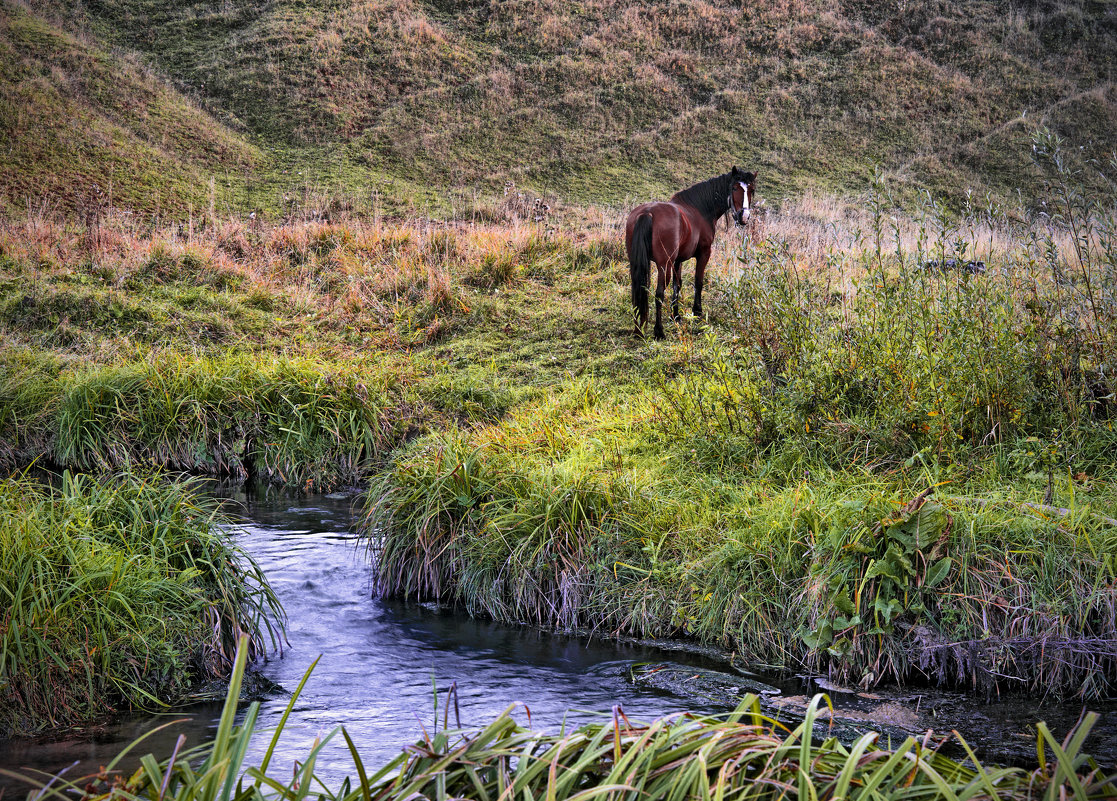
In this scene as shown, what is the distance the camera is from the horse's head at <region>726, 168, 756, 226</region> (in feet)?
37.4

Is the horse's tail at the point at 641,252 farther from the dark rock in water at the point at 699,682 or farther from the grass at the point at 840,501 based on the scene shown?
→ the dark rock in water at the point at 699,682

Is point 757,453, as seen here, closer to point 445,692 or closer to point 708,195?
point 445,692

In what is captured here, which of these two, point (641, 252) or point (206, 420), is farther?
point (641, 252)

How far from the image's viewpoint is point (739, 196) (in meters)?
11.4

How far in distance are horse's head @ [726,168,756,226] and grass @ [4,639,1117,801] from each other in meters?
9.48

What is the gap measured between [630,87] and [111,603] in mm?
27604

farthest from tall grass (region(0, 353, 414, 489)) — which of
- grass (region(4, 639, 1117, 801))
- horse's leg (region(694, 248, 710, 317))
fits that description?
grass (region(4, 639, 1117, 801))

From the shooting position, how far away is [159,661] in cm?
443

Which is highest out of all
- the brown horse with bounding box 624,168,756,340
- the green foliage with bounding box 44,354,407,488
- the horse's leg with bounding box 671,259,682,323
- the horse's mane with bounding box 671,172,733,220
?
the horse's mane with bounding box 671,172,733,220

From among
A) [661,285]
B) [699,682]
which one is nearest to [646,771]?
[699,682]

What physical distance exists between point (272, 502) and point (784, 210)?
1454 cm

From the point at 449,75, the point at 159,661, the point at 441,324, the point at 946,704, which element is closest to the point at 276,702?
the point at 159,661

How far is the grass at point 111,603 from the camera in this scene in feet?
13.2

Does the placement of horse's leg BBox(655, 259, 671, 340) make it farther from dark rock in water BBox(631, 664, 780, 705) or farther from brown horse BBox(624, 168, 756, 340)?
dark rock in water BBox(631, 664, 780, 705)
